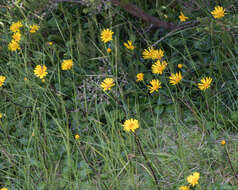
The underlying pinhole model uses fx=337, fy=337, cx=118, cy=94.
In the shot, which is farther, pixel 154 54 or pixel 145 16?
pixel 145 16

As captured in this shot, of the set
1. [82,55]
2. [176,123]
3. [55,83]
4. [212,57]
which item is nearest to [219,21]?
[212,57]

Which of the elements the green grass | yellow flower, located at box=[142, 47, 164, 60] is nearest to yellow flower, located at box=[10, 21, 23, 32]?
the green grass

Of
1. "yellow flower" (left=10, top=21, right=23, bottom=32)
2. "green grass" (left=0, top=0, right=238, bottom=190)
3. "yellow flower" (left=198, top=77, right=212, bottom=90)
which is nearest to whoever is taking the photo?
"green grass" (left=0, top=0, right=238, bottom=190)

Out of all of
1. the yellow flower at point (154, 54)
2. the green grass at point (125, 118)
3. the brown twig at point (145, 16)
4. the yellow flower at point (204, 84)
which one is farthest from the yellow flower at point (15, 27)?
the yellow flower at point (204, 84)

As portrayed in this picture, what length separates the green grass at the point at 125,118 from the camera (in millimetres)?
2021

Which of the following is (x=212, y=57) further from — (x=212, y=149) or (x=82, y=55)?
(x=82, y=55)

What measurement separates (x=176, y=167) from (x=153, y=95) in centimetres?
59

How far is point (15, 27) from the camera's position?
9.09 feet

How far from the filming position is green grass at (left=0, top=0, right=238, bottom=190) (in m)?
2.02

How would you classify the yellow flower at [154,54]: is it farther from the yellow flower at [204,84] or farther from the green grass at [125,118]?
the yellow flower at [204,84]

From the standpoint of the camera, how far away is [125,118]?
2.35 meters

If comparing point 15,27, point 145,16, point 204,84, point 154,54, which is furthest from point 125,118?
point 15,27

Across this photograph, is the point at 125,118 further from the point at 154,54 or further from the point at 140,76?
the point at 154,54

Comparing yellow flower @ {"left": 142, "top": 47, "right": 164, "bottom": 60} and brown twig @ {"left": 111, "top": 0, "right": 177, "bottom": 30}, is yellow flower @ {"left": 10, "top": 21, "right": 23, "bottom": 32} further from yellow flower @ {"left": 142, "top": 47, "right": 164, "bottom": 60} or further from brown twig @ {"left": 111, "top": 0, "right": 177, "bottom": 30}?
yellow flower @ {"left": 142, "top": 47, "right": 164, "bottom": 60}
